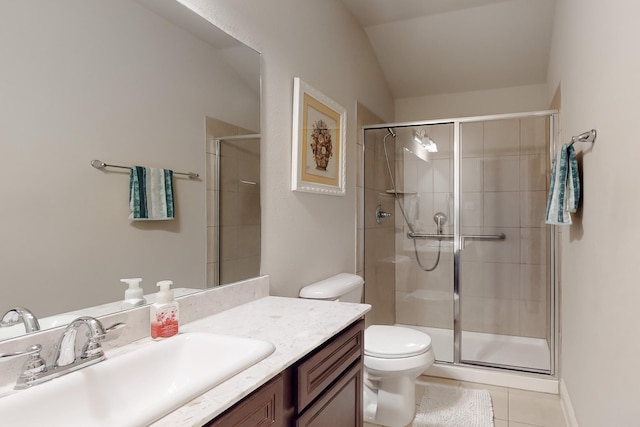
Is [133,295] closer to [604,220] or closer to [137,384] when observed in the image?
[137,384]

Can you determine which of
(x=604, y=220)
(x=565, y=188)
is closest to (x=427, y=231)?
(x=565, y=188)

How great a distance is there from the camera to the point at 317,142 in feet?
7.64

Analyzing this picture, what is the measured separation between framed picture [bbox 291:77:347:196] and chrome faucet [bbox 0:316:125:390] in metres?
1.27

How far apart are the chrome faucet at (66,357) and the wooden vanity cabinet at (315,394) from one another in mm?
369

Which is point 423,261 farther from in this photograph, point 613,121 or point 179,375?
point 179,375

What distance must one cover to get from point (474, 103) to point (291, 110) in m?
2.37

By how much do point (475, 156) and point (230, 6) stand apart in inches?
86.3

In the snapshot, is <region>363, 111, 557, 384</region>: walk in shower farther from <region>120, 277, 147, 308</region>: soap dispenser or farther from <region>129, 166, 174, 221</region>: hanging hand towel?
<region>120, 277, 147, 308</region>: soap dispenser

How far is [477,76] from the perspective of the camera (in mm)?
3564

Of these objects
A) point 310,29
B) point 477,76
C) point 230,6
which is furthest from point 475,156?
point 230,6

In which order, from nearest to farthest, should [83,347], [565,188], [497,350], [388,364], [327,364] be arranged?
[83,347] → [327,364] → [565,188] → [388,364] → [497,350]

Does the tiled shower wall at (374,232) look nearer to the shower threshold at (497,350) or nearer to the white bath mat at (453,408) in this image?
the shower threshold at (497,350)

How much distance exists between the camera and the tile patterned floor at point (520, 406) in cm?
226

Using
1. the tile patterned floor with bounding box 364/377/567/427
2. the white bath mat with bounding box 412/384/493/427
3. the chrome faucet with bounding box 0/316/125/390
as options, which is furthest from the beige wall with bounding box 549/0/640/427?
the chrome faucet with bounding box 0/316/125/390
